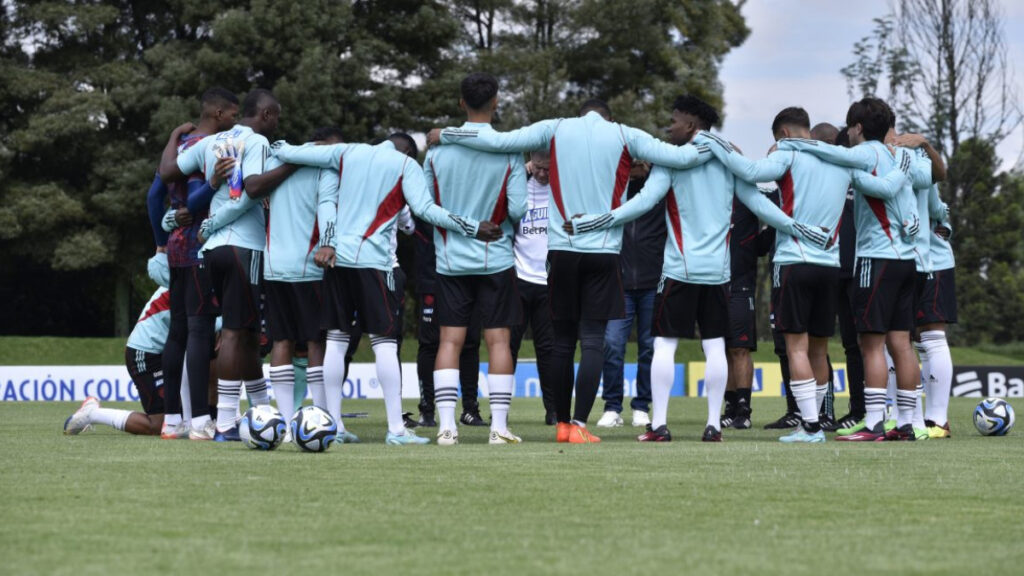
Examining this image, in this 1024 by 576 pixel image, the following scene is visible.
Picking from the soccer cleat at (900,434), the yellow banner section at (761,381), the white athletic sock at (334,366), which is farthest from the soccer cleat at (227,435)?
the yellow banner section at (761,381)

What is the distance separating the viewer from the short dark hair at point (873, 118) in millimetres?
9828

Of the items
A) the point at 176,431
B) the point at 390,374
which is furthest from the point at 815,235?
the point at 176,431

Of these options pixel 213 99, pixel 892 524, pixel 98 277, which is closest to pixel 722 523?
pixel 892 524

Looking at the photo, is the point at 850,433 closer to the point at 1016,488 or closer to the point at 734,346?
the point at 734,346

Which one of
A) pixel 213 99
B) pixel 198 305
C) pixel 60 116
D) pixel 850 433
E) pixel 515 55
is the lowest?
pixel 850 433

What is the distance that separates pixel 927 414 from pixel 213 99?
620cm

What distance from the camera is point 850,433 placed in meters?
9.98

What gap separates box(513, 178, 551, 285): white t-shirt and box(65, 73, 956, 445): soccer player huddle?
6.97ft

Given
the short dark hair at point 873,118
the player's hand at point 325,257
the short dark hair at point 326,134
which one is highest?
the short dark hair at point 873,118

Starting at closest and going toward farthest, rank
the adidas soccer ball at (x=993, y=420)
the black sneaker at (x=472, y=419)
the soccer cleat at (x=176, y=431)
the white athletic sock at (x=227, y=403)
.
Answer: the white athletic sock at (x=227, y=403), the soccer cleat at (x=176, y=431), the adidas soccer ball at (x=993, y=420), the black sneaker at (x=472, y=419)

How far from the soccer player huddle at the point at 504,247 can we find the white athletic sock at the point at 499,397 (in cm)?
1

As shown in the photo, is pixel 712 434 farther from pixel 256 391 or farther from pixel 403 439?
pixel 256 391

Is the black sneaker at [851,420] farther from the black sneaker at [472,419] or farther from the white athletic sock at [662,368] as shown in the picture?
the black sneaker at [472,419]

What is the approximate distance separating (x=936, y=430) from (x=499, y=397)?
3775mm
